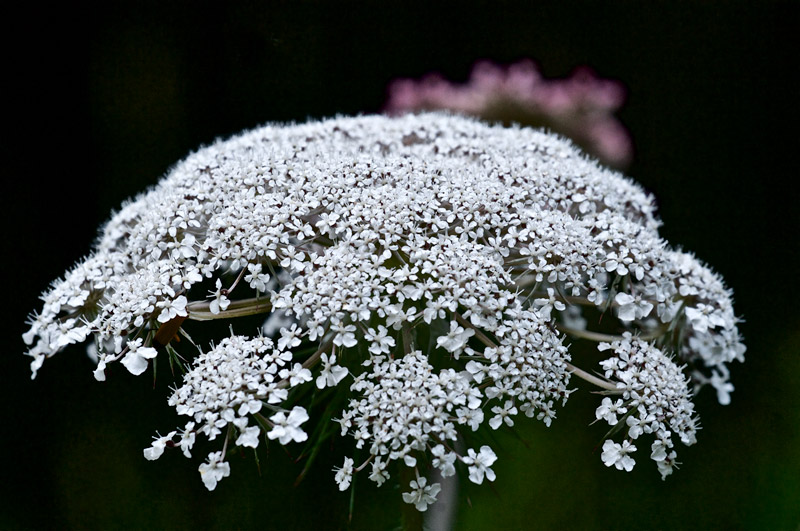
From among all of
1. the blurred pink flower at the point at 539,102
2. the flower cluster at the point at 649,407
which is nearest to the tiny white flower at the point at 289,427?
the flower cluster at the point at 649,407

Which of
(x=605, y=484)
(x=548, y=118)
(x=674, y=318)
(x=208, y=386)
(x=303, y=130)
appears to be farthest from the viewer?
(x=548, y=118)

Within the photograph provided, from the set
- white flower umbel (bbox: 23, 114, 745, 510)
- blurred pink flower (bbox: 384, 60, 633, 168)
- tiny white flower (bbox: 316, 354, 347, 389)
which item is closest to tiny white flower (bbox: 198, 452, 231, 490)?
white flower umbel (bbox: 23, 114, 745, 510)

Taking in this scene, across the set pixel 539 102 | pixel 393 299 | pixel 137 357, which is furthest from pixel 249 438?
pixel 539 102

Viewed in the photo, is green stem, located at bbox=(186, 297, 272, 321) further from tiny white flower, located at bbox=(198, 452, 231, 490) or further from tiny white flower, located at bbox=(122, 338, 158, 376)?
tiny white flower, located at bbox=(198, 452, 231, 490)

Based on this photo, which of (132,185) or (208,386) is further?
(132,185)

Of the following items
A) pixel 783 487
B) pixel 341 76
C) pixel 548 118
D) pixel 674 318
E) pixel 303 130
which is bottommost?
pixel 783 487

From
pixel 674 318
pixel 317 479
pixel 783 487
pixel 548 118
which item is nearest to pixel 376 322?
pixel 674 318

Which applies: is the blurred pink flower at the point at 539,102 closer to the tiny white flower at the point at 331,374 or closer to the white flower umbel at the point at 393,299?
the white flower umbel at the point at 393,299

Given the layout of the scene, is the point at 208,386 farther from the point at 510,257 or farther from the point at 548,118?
the point at 548,118
